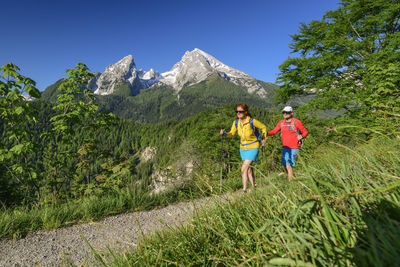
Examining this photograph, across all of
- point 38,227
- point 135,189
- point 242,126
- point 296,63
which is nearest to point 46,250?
point 38,227

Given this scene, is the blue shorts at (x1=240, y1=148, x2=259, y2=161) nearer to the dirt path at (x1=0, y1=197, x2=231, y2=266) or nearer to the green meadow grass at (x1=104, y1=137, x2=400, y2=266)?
the dirt path at (x1=0, y1=197, x2=231, y2=266)

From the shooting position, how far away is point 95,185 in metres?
6.56

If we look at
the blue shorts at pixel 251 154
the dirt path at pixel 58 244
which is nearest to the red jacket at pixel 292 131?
the blue shorts at pixel 251 154

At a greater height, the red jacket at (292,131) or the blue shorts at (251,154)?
the red jacket at (292,131)

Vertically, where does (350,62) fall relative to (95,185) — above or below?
above

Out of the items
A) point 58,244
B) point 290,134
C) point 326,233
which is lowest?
point 58,244

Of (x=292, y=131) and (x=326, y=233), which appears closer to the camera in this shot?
(x=326, y=233)

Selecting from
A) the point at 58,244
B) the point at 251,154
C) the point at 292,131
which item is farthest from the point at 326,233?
the point at 292,131

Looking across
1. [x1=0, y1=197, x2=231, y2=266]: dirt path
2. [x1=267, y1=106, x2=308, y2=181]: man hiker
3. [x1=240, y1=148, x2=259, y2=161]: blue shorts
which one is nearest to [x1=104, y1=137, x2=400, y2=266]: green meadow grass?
[x1=0, y1=197, x2=231, y2=266]: dirt path

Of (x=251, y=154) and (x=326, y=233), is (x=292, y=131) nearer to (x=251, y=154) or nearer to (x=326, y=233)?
(x=251, y=154)

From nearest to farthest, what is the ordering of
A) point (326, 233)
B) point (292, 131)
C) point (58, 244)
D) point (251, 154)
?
point (326, 233)
point (58, 244)
point (251, 154)
point (292, 131)

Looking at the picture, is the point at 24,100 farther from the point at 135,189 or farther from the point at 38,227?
the point at 135,189

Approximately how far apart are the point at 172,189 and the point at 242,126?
3460mm

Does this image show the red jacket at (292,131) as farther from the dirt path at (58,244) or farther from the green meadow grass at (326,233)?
the green meadow grass at (326,233)
